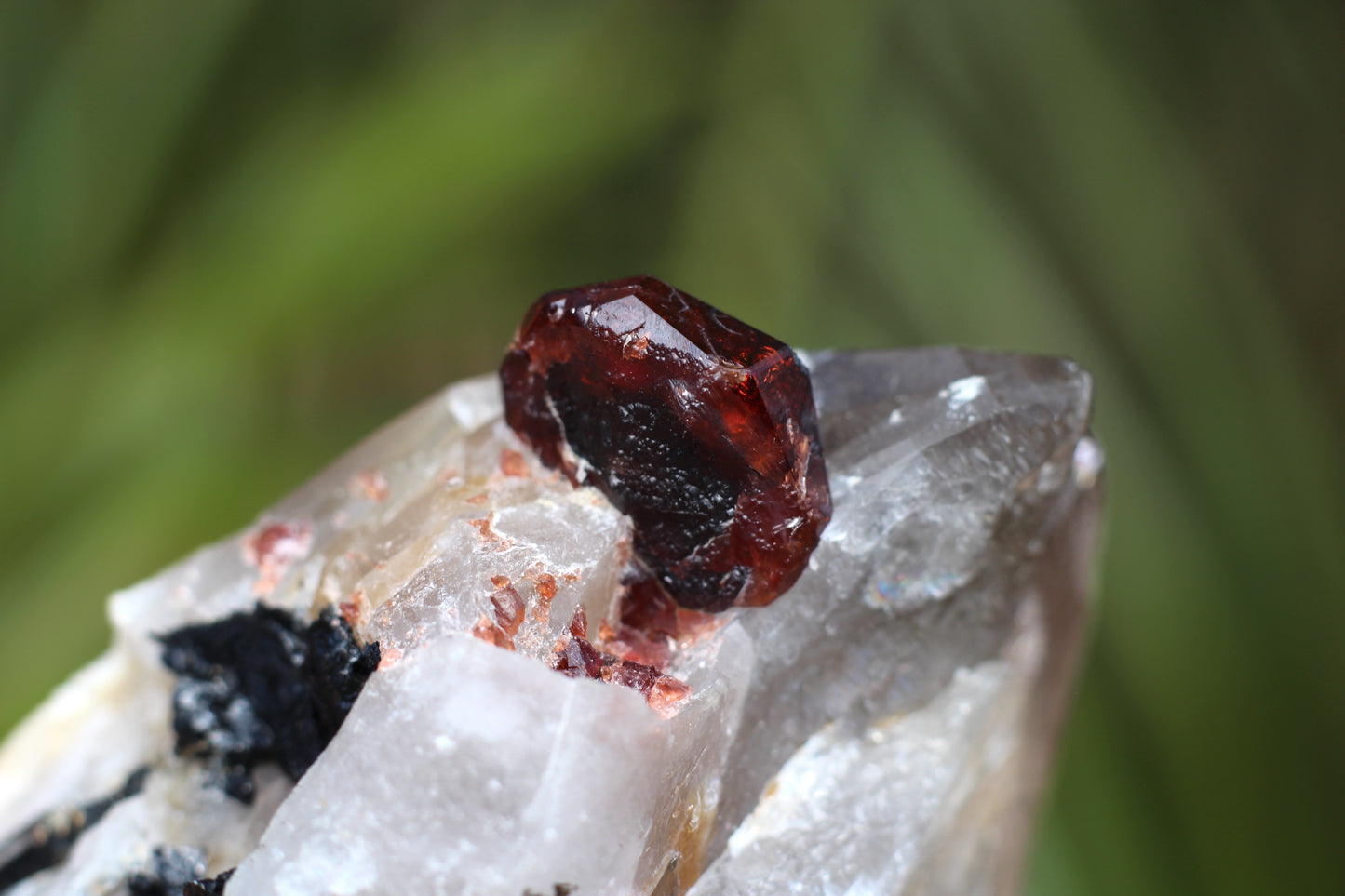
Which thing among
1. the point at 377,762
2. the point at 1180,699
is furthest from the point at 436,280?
the point at 377,762

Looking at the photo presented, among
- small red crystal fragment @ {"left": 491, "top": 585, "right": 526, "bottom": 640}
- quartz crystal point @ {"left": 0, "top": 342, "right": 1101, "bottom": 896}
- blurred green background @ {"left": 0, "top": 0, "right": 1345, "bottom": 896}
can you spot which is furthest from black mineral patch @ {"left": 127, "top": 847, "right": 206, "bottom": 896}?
blurred green background @ {"left": 0, "top": 0, "right": 1345, "bottom": 896}

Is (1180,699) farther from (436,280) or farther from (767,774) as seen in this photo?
(436,280)

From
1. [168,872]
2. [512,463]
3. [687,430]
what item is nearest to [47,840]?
[168,872]

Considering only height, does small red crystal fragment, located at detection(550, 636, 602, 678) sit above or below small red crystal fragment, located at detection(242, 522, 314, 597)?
below

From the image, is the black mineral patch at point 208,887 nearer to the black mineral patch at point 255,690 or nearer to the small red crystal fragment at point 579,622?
the black mineral patch at point 255,690

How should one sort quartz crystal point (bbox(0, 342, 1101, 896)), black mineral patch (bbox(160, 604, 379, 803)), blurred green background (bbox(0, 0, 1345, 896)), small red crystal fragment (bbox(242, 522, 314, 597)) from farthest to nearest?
blurred green background (bbox(0, 0, 1345, 896)), small red crystal fragment (bbox(242, 522, 314, 597)), black mineral patch (bbox(160, 604, 379, 803)), quartz crystal point (bbox(0, 342, 1101, 896))

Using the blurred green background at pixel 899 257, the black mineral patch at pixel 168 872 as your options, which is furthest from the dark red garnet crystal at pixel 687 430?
the blurred green background at pixel 899 257

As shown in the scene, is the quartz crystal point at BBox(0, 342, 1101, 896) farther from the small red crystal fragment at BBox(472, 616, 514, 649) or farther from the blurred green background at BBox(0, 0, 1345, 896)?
the blurred green background at BBox(0, 0, 1345, 896)

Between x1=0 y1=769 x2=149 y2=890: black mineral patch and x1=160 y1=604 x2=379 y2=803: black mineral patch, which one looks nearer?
x1=160 y1=604 x2=379 y2=803: black mineral patch
